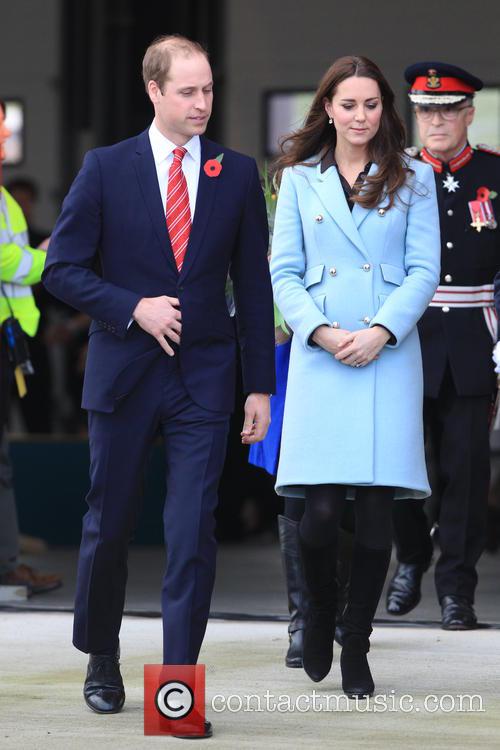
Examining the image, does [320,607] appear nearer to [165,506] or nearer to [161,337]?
[165,506]

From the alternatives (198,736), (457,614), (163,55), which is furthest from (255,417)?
(457,614)

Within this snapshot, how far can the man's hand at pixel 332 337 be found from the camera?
420 cm

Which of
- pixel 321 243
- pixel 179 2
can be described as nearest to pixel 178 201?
Answer: pixel 321 243

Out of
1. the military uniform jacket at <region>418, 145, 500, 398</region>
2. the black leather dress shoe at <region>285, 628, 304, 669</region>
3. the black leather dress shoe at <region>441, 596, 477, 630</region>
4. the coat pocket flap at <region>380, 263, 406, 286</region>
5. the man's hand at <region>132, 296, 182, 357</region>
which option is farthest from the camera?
the military uniform jacket at <region>418, 145, 500, 398</region>

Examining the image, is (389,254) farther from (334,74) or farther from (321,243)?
(334,74)

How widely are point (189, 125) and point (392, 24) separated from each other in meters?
6.49

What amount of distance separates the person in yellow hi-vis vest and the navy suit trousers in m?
2.09

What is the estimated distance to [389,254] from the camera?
4293 mm

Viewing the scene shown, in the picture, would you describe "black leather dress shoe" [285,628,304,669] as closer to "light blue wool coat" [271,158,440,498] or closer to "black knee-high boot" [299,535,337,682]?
"black knee-high boot" [299,535,337,682]

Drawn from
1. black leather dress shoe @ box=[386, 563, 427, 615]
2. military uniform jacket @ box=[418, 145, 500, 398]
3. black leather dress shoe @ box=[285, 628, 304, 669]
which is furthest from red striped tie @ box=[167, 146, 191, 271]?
black leather dress shoe @ box=[386, 563, 427, 615]

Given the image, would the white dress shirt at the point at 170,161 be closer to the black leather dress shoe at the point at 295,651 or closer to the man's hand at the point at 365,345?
the man's hand at the point at 365,345

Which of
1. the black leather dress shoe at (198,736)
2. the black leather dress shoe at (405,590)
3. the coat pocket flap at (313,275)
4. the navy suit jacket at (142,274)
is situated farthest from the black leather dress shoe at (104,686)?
the black leather dress shoe at (405,590)

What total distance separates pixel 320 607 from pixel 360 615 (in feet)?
0.38

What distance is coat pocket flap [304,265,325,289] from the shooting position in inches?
170
